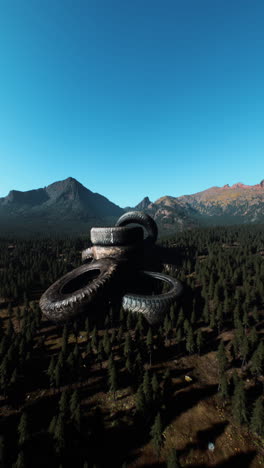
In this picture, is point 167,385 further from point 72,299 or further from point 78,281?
point 78,281

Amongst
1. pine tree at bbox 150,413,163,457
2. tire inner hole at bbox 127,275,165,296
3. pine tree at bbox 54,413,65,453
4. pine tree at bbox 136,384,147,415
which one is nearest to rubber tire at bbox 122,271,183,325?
tire inner hole at bbox 127,275,165,296

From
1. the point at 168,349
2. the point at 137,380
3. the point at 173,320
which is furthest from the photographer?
the point at 173,320

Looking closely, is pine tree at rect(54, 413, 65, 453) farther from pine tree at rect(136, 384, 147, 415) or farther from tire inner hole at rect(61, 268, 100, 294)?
tire inner hole at rect(61, 268, 100, 294)

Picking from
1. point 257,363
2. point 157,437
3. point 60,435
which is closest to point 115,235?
point 257,363

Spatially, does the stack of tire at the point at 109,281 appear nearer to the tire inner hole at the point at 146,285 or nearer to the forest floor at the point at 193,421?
the tire inner hole at the point at 146,285

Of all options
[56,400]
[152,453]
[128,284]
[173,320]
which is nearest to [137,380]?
[152,453]

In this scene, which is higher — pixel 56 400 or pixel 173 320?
pixel 173 320

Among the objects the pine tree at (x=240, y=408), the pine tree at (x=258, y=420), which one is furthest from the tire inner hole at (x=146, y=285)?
the pine tree at (x=258, y=420)

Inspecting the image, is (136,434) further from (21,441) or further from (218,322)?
(218,322)

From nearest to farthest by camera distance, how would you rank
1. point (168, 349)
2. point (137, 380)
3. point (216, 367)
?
point (137, 380), point (216, 367), point (168, 349)
